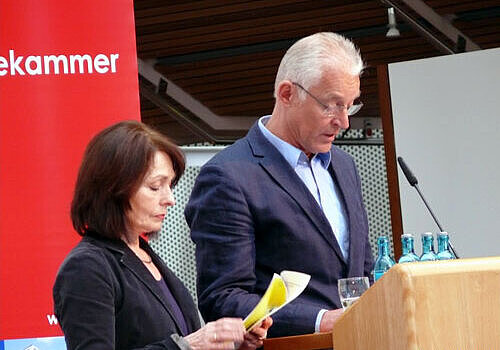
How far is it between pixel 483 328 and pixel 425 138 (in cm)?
558

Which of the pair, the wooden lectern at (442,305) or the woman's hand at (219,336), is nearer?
the wooden lectern at (442,305)

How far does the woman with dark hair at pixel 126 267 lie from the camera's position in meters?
2.50

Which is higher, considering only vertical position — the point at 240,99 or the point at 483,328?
the point at 240,99

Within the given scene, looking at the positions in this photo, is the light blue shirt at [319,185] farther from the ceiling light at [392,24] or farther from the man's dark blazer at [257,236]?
the ceiling light at [392,24]

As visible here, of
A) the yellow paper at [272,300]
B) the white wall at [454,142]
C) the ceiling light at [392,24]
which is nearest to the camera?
the yellow paper at [272,300]

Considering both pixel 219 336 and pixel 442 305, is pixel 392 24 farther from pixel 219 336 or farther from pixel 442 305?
pixel 442 305

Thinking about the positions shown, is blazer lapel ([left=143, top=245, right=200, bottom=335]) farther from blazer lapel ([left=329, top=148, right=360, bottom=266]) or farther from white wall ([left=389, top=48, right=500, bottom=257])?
white wall ([left=389, top=48, right=500, bottom=257])

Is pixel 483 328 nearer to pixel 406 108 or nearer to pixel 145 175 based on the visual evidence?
pixel 145 175

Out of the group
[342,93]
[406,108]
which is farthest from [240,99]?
[342,93]

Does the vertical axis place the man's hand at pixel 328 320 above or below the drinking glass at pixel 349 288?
below

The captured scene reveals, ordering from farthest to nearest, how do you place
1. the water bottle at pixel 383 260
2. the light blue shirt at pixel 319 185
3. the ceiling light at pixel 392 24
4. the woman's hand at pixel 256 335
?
the ceiling light at pixel 392 24, the water bottle at pixel 383 260, the light blue shirt at pixel 319 185, the woman's hand at pixel 256 335

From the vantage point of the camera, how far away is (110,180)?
2.65m

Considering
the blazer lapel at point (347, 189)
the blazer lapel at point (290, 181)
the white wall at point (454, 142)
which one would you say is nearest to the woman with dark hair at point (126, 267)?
the blazer lapel at point (290, 181)

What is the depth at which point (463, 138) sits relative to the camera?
7.43 metres
